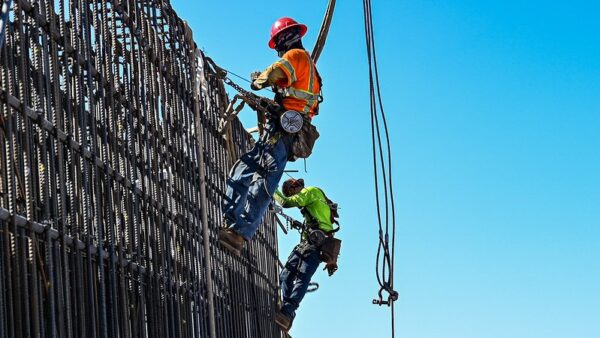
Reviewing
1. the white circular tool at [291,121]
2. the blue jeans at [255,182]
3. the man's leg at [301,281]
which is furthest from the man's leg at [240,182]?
the man's leg at [301,281]

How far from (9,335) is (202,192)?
506 centimetres

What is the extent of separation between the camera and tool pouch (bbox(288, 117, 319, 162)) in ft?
37.3

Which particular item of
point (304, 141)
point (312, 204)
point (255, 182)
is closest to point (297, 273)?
point (312, 204)

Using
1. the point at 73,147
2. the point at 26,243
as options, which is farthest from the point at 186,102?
the point at 26,243

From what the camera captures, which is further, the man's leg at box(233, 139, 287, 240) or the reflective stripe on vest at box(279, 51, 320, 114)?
the reflective stripe on vest at box(279, 51, 320, 114)

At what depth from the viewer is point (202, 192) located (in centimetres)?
1222

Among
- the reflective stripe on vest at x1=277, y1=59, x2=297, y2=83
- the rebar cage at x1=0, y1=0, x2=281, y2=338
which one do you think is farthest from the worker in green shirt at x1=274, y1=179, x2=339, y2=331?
the reflective stripe on vest at x1=277, y1=59, x2=297, y2=83

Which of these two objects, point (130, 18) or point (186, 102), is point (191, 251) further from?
point (130, 18)

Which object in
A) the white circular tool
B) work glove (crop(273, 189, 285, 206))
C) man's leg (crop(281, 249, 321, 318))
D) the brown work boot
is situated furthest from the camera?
man's leg (crop(281, 249, 321, 318))

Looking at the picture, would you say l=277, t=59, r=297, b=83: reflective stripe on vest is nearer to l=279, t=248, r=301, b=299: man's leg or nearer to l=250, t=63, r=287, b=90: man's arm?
l=250, t=63, r=287, b=90: man's arm

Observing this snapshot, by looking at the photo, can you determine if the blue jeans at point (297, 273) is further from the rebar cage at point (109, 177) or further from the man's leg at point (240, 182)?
the man's leg at point (240, 182)

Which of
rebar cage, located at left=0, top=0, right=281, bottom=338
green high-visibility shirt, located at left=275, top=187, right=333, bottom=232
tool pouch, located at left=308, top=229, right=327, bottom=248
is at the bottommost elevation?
rebar cage, located at left=0, top=0, right=281, bottom=338

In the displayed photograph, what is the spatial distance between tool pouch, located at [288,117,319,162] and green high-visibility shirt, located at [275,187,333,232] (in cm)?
272

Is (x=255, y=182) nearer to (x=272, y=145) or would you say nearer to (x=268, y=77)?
(x=272, y=145)
